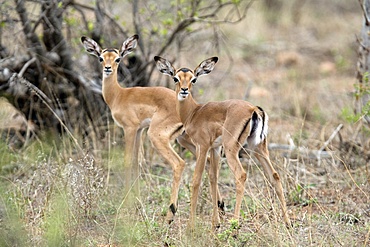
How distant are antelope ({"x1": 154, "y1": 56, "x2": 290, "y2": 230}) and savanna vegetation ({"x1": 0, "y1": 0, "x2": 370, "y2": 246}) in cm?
13

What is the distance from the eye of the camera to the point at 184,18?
8562 millimetres

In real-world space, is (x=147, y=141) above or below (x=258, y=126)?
below

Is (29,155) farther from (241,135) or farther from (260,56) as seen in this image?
(260,56)

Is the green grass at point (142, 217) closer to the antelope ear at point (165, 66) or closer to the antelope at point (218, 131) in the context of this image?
the antelope at point (218, 131)

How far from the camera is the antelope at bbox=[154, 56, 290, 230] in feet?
17.6

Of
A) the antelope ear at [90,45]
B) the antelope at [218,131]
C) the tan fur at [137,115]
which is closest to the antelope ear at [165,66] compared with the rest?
the antelope at [218,131]

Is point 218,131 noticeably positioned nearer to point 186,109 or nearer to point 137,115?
point 186,109

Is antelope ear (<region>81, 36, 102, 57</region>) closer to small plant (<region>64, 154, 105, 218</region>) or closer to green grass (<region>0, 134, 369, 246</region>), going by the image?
green grass (<region>0, 134, 369, 246</region>)

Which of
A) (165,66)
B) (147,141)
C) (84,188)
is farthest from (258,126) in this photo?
(147,141)

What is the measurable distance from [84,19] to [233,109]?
11.9 feet

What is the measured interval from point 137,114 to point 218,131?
4.26 ft

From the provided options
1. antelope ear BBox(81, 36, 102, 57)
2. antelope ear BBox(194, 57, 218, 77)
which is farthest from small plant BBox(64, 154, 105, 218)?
antelope ear BBox(81, 36, 102, 57)

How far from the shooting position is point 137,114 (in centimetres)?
666

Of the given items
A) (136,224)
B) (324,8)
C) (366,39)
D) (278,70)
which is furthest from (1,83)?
(324,8)
